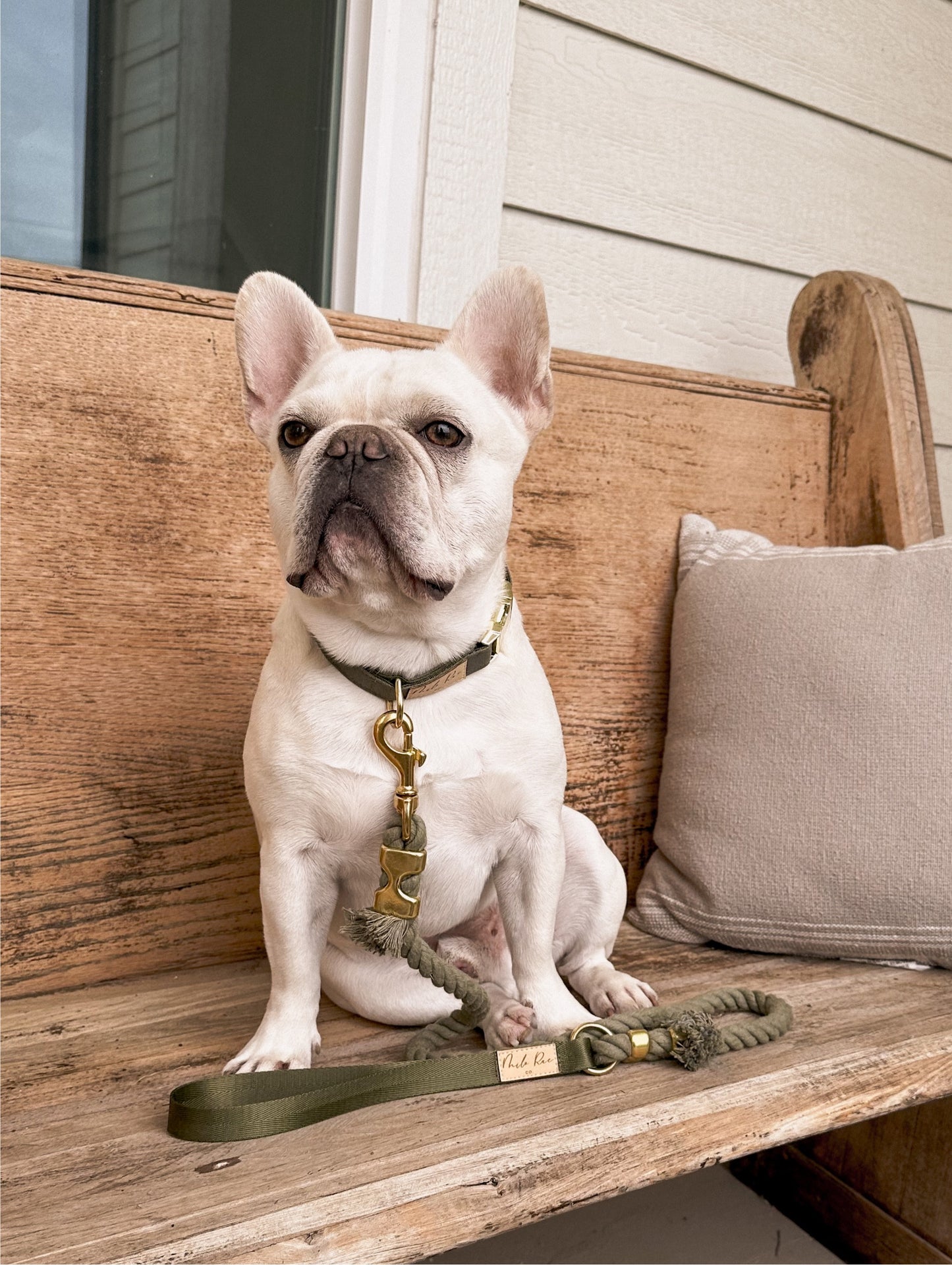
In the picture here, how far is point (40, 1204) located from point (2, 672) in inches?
22.4

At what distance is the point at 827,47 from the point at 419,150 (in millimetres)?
933

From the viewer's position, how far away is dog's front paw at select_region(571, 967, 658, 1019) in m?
1.10

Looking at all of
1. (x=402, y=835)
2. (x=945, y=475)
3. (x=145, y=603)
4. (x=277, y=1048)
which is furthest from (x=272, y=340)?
(x=945, y=475)

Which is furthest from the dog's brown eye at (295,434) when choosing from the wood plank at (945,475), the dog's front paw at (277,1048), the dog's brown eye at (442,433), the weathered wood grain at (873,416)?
the wood plank at (945,475)

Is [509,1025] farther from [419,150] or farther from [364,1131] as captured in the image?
[419,150]

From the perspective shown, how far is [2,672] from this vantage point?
3.69ft

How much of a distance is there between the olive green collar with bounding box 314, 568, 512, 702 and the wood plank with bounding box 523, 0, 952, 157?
3.83 ft

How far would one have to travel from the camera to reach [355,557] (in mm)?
880

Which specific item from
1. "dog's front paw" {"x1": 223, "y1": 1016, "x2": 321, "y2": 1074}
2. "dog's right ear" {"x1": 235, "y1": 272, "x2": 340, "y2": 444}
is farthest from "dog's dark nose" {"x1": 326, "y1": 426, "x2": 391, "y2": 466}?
"dog's front paw" {"x1": 223, "y1": 1016, "x2": 321, "y2": 1074}

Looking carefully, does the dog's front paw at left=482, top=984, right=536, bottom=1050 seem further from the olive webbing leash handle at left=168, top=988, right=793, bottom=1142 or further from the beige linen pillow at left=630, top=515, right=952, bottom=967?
the beige linen pillow at left=630, top=515, right=952, bottom=967

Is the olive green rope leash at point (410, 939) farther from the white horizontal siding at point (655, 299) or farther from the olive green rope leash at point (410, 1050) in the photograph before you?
the white horizontal siding at point (655, 299)

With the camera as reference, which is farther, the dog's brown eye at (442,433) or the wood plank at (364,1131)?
the dog's brown eye at (442,433)

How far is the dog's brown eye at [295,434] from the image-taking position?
947 mm

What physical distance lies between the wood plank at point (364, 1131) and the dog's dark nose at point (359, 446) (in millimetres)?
534
